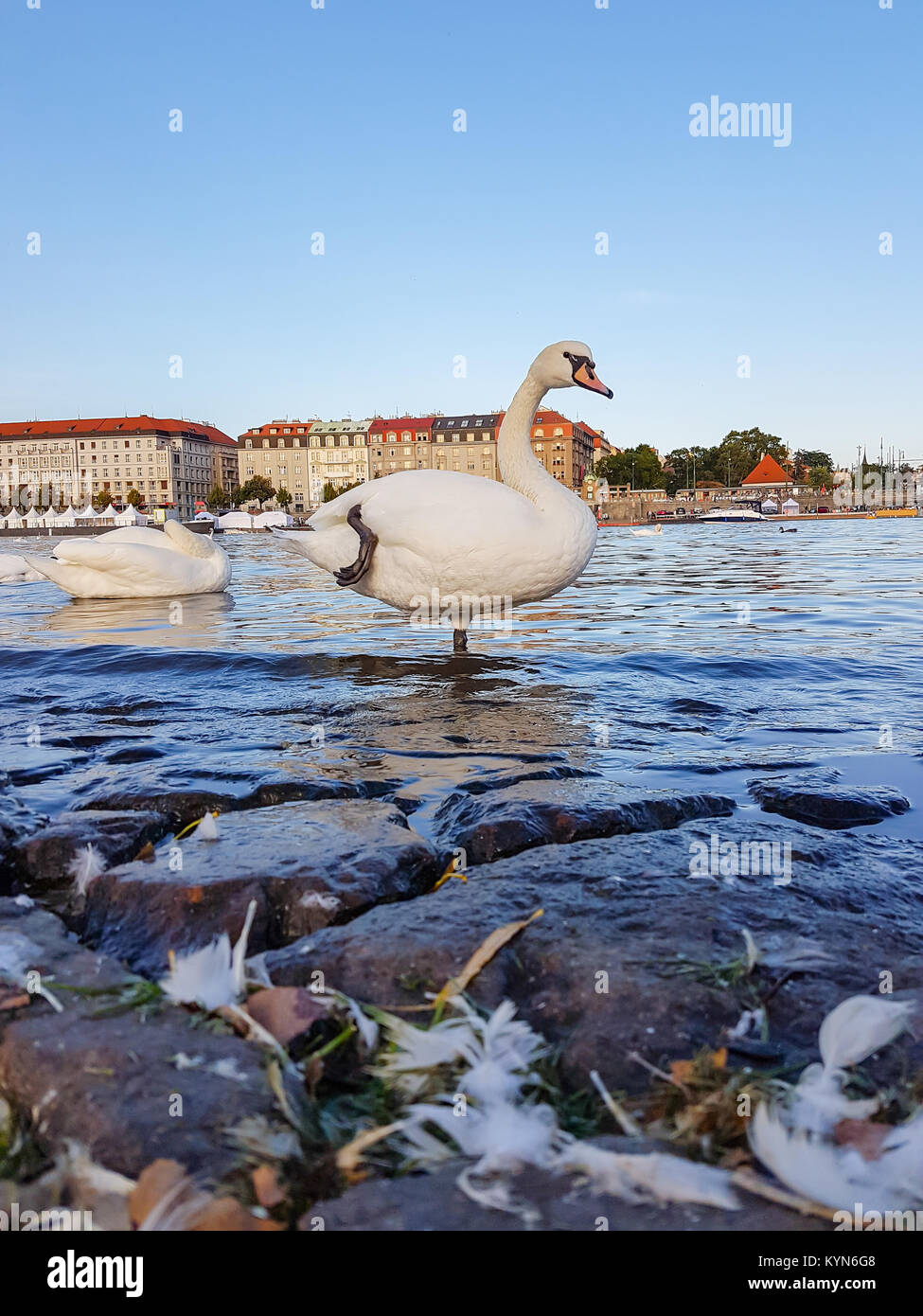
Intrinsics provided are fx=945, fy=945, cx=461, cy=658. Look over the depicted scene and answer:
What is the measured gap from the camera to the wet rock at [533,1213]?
1.04 metres

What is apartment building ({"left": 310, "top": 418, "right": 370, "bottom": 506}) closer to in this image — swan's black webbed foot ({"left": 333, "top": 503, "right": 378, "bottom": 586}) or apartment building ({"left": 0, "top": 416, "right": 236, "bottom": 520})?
apartment building ({"left": 0, "top": 416, "right": 236, "bottom": 520})

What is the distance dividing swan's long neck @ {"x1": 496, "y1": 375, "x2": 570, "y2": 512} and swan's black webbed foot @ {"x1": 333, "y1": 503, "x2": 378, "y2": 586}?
2.54 feet

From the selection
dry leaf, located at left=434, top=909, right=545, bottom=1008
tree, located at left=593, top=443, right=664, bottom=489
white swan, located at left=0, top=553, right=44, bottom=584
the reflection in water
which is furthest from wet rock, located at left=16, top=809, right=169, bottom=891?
tree, located at left=593, top=443, right=664, bottom=489

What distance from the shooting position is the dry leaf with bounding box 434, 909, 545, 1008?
151cm

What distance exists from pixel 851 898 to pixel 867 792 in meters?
0.87

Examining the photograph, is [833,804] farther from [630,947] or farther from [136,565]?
[136,565]

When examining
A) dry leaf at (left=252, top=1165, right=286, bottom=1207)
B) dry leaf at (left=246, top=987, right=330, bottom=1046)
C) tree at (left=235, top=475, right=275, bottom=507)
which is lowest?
dry leaf at (left=252, top=1165, right=286, bottom=1207)

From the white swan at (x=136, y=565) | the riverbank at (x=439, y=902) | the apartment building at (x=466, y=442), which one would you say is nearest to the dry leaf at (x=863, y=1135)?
the riverbank at (x=439, y=902)

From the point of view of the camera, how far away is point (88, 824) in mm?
2256

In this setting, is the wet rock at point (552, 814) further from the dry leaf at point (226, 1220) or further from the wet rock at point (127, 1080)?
the dry leaf at point (226, 1220)

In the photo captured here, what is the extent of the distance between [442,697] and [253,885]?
260cm

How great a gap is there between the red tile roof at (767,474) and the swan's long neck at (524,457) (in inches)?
4300
